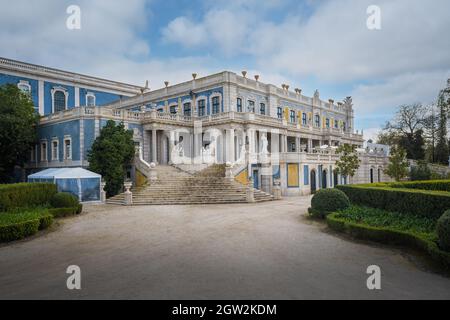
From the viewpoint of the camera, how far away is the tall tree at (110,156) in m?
24.5

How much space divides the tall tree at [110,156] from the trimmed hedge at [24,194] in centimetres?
A: 623

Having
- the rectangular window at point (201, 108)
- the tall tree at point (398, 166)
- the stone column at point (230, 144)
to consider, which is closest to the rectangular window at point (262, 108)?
the rectangular window at point (201, 108)

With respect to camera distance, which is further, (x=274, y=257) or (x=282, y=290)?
(x=274, y=257)

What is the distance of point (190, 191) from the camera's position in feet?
77.6

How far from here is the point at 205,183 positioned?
82.3 ft

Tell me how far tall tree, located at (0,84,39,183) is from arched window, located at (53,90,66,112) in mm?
10095

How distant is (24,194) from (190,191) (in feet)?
35.1

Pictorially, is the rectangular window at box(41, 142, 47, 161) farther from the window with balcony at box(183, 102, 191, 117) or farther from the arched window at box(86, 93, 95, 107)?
the window with balcony at box(183, 102, 191, 117)

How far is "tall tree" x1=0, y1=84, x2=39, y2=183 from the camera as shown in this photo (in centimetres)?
2765

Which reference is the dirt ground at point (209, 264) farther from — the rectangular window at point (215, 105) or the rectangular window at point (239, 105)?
the rectangular window at point (239, 105)

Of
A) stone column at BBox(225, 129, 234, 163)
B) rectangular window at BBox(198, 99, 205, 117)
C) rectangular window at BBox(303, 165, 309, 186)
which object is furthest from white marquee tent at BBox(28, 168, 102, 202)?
rectangular window at BBox(303, 165, 309, 186)
